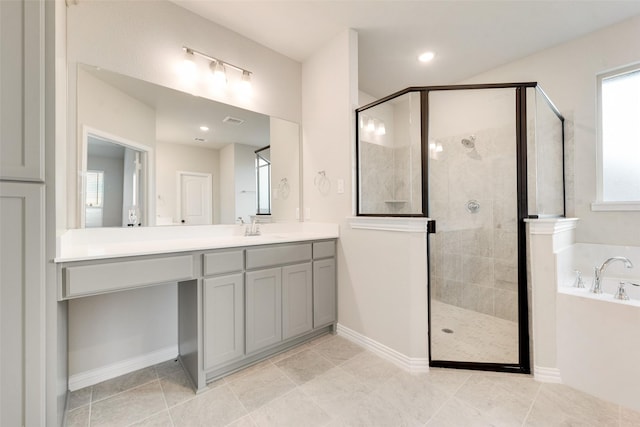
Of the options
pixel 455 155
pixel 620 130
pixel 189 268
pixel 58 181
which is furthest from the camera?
pixel 455 155

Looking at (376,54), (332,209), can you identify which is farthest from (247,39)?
(332,209)

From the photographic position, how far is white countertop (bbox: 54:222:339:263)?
1399 mm

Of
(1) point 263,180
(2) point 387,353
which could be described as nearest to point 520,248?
(2) point 387,353

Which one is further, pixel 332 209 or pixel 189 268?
pixel 332 209

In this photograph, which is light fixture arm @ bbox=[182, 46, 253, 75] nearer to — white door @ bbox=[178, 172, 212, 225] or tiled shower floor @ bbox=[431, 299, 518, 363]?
white door @ bbox=[178, 172, 212, 225]

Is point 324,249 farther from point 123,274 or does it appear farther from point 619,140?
point 619,140

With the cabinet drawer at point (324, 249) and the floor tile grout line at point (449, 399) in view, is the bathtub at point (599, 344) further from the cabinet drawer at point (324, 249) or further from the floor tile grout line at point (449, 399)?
the cabinet drawer at point (324, 249)

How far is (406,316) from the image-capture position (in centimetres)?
192

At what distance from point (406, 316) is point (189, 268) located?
5.12 feet

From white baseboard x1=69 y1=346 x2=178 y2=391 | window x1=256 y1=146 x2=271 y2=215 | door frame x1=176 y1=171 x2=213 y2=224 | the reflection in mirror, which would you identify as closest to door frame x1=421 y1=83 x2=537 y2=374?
window x1=256 y1=146 x2=271 y2=215

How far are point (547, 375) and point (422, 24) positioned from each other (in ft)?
9.39

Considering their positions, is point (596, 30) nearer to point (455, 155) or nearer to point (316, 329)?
point (455, 155)

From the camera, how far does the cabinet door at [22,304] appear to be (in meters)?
1.06

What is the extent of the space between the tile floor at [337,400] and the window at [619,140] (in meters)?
1.72
